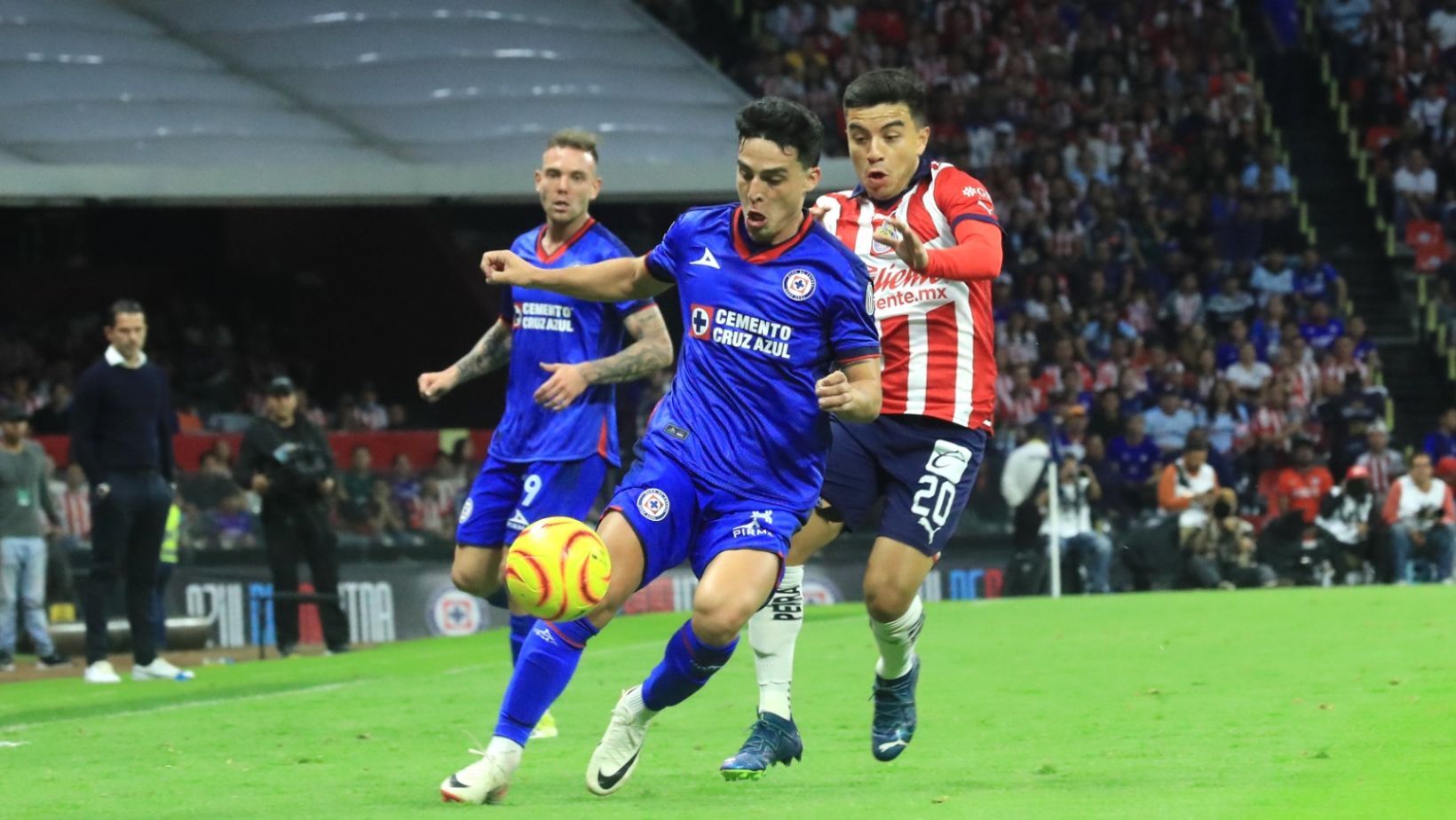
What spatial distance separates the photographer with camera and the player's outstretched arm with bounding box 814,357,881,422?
399 inches

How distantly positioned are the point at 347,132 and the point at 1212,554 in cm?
1148

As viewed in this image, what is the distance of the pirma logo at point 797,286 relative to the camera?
23.2 ft

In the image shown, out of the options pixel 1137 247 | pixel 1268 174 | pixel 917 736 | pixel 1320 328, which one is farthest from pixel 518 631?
pixel 1268 174

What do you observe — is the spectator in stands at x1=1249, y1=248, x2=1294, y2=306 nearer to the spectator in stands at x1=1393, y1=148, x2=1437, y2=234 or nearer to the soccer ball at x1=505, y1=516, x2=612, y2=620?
the spectator in stands at x1=1393, y1=148, x2=1437, y2=234

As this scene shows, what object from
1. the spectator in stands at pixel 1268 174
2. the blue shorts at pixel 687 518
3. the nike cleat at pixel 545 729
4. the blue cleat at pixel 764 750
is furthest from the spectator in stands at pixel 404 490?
the spectator in stands at pixel 1268 174

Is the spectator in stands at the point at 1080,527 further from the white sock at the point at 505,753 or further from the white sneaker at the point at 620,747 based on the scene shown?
the white sock at the point at 505,753

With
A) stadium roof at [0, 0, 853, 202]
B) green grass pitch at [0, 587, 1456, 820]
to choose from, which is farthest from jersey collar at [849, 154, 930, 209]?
stadium roof at [0, 0, 853, 202]

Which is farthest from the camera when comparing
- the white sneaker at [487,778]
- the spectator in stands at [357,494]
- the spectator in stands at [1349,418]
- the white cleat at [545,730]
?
the spectator in stands at [1349,418]

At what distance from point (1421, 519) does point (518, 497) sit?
13.8 m

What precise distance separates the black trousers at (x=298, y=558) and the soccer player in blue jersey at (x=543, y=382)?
7501mm

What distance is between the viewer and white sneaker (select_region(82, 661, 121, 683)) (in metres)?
14.3

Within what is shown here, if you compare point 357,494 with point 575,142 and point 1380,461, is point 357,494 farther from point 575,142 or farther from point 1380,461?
point 1380,461

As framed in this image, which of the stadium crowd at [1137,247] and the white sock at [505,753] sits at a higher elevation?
the white sock at [505,753]

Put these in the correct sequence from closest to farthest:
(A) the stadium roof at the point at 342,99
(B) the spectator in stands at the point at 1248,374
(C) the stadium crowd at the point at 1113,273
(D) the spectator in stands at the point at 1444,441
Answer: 1. (C) the stadium crowd at the point at 1113,273
2. (D) the spectator in stands at the point at 1444,441
3. (A) the stadium roof at the point at 342,99
4. (B) the spectator in stands at the point at 1248,374
